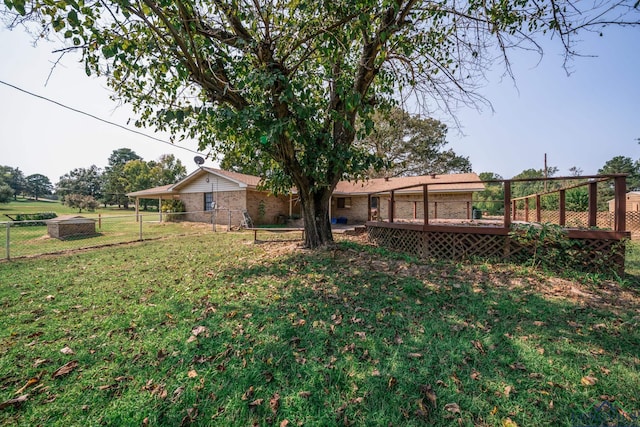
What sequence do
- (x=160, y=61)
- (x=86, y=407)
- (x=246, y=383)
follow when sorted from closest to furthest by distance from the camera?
(x=86, y=407) → (x=246, y=383) → (x=160, y=61)

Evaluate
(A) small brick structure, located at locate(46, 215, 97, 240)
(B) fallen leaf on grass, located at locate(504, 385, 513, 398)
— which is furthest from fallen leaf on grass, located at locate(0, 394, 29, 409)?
(A) small brick structure, located at locate(46, 215, 97, 240)

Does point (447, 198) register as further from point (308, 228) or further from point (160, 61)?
point (160, 61)

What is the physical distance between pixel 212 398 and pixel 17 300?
436 cm

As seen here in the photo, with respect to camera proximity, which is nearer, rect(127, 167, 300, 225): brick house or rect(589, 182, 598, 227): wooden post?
rect(589, 182, 598, 227): wooden post

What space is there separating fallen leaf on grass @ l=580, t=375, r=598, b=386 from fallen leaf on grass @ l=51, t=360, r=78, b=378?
4.64 meters

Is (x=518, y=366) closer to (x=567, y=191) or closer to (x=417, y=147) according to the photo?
(x=567, y=191)

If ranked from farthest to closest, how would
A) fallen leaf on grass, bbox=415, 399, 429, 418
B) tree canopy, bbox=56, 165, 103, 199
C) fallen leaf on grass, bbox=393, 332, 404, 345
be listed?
tree canopy, bbox=56, 165, 103, 199 → fallen leaf on grass, bbox=393, 332, 404, 345 → fallen leaf on grass, bbox=415, 399, 429, 418

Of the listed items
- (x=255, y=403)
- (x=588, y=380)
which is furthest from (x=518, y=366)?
(x=255, y=403)

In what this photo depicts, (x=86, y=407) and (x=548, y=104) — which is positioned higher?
(x=548, y=104)

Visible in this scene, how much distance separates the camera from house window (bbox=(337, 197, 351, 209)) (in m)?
20.5

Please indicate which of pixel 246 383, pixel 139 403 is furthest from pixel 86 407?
pixel 246 383

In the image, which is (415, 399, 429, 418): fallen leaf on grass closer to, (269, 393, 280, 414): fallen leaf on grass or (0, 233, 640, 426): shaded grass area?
(0, 233, 640, 426): shaded grass area

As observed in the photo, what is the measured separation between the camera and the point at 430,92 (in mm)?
7125

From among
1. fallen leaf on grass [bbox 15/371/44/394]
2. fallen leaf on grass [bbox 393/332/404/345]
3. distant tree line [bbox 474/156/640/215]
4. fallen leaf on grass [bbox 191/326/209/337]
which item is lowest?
fallen leaf on grass [bbox 15/371/44/394]
